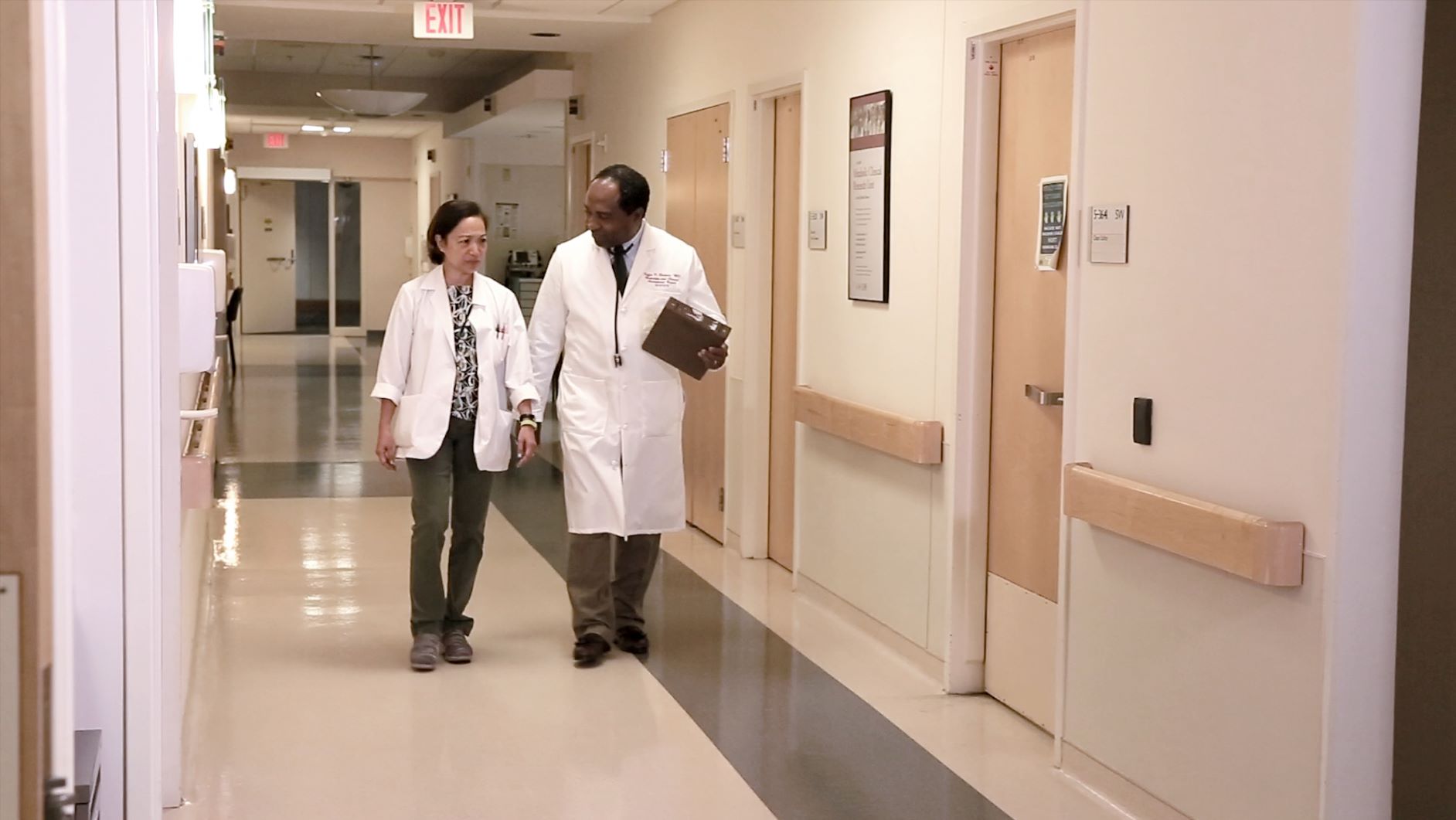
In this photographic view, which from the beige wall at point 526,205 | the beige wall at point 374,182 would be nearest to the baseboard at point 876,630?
the beige wall at point 526,205

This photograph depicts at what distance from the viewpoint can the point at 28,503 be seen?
1450 millimetres

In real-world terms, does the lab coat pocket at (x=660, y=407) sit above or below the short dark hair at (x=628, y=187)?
below

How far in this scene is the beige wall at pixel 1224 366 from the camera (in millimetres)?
3016

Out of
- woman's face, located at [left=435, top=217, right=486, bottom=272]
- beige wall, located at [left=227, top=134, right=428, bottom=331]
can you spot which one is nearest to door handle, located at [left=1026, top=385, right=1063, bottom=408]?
woman's face, located at [left=435, top=217, right=486, bottom=272]

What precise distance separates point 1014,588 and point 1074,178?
1.44 metres

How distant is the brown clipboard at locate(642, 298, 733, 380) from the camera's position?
5.23 metres

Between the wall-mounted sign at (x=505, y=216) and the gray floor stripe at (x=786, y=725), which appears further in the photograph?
the wall-mounted sign at (x=505, y=216)

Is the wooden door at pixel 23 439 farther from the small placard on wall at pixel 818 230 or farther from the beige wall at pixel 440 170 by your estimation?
the beige wall at pixel 440 170

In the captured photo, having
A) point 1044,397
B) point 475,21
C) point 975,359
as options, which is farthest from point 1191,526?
point 475,21

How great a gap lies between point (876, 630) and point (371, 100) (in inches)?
388

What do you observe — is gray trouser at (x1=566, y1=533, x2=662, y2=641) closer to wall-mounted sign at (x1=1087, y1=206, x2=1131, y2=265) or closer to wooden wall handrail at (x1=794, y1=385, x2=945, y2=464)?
wooden wall handrail at (x1=794, y1=385, x2=945, y2=464)

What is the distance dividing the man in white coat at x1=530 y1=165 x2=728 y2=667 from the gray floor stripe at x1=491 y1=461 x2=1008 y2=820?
1.44 ft

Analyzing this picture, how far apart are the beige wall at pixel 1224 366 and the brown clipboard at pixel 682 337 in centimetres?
74

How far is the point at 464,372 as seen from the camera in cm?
511
